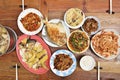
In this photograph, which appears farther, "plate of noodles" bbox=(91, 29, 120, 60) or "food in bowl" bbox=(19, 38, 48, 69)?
"food in bowl" bbox=(19, 38, 48, 69)

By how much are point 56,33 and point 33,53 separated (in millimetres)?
272

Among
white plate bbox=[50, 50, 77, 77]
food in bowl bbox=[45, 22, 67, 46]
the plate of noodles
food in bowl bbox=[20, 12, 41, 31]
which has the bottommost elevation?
white plate bbox=[50, 50, 77, 77]

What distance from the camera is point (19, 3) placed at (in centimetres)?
187

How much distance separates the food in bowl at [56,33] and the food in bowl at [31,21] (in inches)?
3.5

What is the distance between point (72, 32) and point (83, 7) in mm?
241

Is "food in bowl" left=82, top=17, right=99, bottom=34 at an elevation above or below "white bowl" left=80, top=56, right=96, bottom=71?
above

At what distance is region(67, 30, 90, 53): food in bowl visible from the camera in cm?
171

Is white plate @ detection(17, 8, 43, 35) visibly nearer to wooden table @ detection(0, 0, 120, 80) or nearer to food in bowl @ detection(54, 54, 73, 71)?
wooden table @ detection(0, 0, 120, 80)

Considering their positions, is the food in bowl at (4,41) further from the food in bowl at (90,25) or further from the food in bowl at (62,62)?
the food in bowl at (90,25)

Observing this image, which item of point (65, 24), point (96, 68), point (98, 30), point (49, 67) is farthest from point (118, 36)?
point (49, 67)

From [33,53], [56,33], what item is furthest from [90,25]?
[33,53]

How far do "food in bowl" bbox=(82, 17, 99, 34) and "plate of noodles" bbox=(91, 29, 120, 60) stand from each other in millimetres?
56

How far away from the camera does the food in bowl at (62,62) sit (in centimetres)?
171

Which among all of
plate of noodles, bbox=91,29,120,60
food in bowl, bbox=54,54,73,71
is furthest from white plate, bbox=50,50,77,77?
plate of noodles, bbox=91,29,120,60
